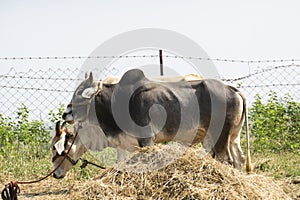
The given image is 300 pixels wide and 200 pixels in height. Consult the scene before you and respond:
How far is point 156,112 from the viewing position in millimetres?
6406

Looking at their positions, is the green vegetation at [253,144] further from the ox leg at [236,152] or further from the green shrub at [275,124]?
the ox leg at [236,152]

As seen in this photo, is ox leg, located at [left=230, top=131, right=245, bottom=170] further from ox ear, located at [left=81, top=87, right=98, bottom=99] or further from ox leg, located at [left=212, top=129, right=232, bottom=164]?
ox ear, located at [left=81, top=87, right=98, bottom=99]

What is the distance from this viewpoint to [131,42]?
8.03 m

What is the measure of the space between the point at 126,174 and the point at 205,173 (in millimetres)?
766

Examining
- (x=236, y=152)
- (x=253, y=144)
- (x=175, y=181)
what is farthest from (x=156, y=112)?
(x=253, y=144)

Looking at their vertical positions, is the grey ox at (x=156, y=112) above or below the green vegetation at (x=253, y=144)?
above

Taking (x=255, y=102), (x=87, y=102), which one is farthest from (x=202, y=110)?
(x=255, y=102)

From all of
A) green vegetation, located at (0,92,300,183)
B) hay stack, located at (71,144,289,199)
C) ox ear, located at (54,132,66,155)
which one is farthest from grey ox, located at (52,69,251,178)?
hay stack, located at (71,144,289,199)

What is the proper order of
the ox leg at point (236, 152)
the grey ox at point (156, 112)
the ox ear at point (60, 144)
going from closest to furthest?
the grey ox at point (156, 112) → the ox ear at point (60, 144) → the ox leg at point (236, 152)

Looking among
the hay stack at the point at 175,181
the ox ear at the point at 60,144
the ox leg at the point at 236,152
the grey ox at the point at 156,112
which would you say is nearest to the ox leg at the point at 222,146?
the grey ox at the point at 156,112

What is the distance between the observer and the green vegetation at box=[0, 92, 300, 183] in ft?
24.6

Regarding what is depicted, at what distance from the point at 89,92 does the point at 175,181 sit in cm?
255

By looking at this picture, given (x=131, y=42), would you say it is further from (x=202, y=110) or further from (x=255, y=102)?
(x=255, y=102)

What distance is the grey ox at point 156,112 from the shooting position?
6406 mm
